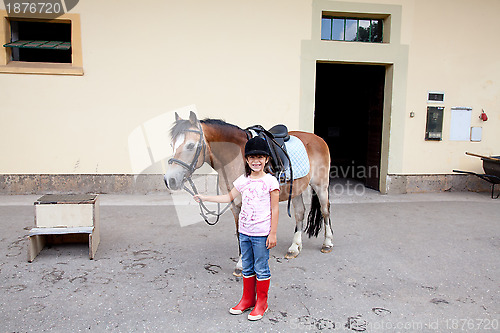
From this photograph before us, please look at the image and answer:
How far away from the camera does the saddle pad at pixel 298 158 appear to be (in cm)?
379

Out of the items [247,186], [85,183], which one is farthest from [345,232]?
[85,183]

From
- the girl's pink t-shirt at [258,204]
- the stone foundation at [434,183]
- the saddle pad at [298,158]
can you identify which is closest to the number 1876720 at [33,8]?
the saddle pad at [298,158]

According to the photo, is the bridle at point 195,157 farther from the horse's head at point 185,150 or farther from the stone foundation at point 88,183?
the stone foundation at point 88,183

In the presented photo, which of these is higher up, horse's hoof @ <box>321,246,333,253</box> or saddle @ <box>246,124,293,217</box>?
saddle @ <box>246,124,293,217</box>

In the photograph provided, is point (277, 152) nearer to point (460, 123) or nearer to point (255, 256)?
point (255, 256)

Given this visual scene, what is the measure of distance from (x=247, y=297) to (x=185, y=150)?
1.39 m

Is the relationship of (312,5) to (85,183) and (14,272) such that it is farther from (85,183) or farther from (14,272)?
(14,272)

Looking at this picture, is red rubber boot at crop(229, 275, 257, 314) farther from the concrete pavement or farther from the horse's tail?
the horse's tail

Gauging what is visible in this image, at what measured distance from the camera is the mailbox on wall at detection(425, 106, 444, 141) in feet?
24.6

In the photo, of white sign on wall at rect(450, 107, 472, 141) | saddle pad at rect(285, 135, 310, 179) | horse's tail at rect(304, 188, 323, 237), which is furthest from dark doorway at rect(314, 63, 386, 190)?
saddle pad at rect(285, 135, 310, 179)

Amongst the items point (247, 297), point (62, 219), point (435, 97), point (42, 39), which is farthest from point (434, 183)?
point (42, 39)

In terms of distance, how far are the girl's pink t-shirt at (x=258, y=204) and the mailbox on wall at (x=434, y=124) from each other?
623 cm

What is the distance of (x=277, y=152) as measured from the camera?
3.59 m

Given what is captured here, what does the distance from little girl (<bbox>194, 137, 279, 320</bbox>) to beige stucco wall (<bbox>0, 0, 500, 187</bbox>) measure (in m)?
4.58
